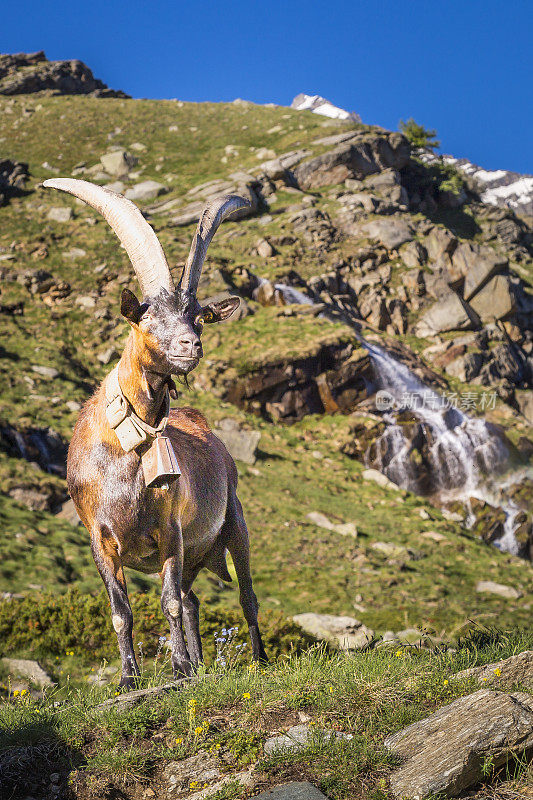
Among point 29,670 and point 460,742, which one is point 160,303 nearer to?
point 460,742

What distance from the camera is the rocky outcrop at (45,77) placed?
78500 millimetres

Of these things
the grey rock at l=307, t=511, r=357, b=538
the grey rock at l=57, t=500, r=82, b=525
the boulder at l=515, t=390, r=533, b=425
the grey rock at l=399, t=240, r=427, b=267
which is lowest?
the grey rock at l=307, t=511, r=357, b=538

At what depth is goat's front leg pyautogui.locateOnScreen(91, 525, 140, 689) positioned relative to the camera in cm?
529

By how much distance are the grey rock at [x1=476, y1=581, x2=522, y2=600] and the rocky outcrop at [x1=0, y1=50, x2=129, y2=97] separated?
75.9 m

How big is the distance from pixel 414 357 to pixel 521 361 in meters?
12.6

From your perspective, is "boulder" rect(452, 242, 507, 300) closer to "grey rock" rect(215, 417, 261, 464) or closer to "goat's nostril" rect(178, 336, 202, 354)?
"grey rock" rect(215, 417, 261, 464)

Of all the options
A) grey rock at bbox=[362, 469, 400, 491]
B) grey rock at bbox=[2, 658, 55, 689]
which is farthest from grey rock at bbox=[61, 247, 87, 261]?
grey rock at bbox=[2, 658, 55, 689]

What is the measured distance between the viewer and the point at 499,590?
19.0m

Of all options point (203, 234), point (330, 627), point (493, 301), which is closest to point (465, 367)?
point (493, 301)

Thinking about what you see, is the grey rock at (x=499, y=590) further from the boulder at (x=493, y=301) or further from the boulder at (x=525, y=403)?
the boulder at (x=493, y=301)

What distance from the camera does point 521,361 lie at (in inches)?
1884

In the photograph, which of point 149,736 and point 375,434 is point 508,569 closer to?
point 375,434

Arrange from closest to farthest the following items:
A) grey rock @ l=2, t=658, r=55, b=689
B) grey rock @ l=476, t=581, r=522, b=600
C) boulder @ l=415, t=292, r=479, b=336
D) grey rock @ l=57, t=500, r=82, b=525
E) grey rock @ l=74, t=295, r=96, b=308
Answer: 1. grey rock @ l=2, t=658, r=55, b=689
2. grey rock @ l=57, t=500, r=82, b=525
3. grey rock @ l=476, t=581, r=522, b=600
4. grey rock @ l=74, t=295, r=96, b=308
5. boulder @ l=415, t=292, r=479, b=336

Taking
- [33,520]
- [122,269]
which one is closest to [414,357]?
[122,269]
